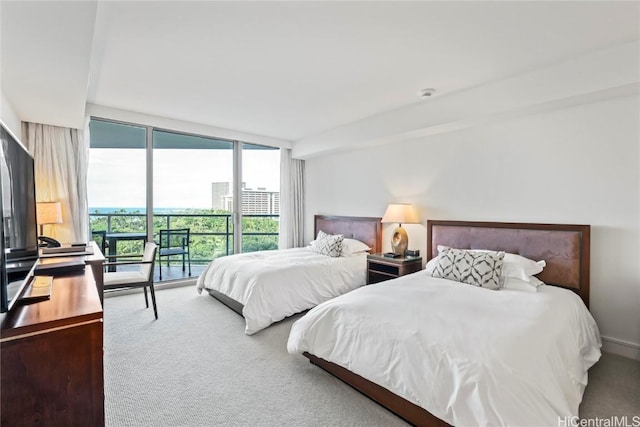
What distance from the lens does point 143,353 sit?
2.59 metres

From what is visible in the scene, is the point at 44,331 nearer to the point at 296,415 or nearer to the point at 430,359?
the point at 296,415

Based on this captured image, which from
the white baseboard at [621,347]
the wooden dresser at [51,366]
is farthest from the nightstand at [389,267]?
the wooden dresser at [51,366]

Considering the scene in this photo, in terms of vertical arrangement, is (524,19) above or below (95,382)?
above

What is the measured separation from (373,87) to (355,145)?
4.55 feet

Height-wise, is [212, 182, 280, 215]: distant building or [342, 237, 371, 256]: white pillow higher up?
[212, 182, 280, 215]: distant building

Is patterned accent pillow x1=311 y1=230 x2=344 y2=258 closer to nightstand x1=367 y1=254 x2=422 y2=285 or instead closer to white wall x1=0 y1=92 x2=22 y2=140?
nightstand x1=367 y1=254 x2=422 y2=285

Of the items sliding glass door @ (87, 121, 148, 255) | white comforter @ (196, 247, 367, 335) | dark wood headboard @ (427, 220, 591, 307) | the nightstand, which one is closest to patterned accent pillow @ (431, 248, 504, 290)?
dark wood headboard @ (427, 220, 591, 307)

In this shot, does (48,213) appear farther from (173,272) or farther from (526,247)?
(526,247)

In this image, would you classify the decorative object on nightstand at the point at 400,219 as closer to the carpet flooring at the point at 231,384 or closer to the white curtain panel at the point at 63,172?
the carpet flooring at the point at 231,384

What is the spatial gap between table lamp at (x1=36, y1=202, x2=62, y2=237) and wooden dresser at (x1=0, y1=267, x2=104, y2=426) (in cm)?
255

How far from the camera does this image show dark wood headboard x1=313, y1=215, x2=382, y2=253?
4.48 metres

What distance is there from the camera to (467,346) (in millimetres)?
1614

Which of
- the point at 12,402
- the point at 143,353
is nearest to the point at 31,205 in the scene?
the point at 12,402

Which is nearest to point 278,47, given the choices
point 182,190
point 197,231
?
point 182,190
